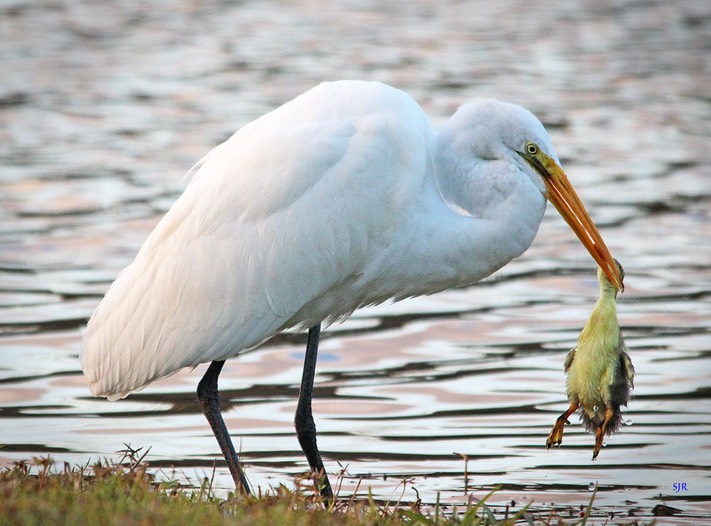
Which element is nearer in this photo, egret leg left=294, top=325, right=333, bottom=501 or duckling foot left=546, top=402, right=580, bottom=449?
duckling foot left=546, top=402, right=580, bottom=449

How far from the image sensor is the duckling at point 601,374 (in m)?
5.91

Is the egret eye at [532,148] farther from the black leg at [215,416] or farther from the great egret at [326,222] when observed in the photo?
the black leg at [215,416]

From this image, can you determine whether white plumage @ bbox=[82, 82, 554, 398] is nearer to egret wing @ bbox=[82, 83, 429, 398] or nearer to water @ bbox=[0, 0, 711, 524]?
egret wing @ bbox=[82, 83, 429, 398]

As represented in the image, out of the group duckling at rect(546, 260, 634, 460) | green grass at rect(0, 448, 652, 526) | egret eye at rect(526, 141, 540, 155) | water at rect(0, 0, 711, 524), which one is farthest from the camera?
water at rect(0, 0, 711, 524)

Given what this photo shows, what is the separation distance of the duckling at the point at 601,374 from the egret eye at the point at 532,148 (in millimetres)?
699

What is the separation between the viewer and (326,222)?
5.94m

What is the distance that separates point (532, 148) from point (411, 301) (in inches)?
155

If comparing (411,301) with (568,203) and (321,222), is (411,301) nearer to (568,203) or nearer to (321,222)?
(568,203)

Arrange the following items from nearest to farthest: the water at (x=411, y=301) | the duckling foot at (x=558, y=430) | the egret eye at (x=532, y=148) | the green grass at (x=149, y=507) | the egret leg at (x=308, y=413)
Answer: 1. the green grass at (x=149, y=507)
2. the duckling foot at (x=558, y=430)
3. the egret eye at (x=532, y=148)
4. the egret leg at (x=308, y=413)
5. the water at (x=411, y=301)

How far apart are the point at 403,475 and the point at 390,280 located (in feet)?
3.70

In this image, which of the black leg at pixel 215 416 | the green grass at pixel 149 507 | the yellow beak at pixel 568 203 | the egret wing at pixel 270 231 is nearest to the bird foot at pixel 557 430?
the green grass at pixel 149 507

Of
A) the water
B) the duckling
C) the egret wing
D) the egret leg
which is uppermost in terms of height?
the egret wing

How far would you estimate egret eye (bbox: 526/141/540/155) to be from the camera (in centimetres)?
606

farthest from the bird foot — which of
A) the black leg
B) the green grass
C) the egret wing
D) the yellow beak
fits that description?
the black leg
